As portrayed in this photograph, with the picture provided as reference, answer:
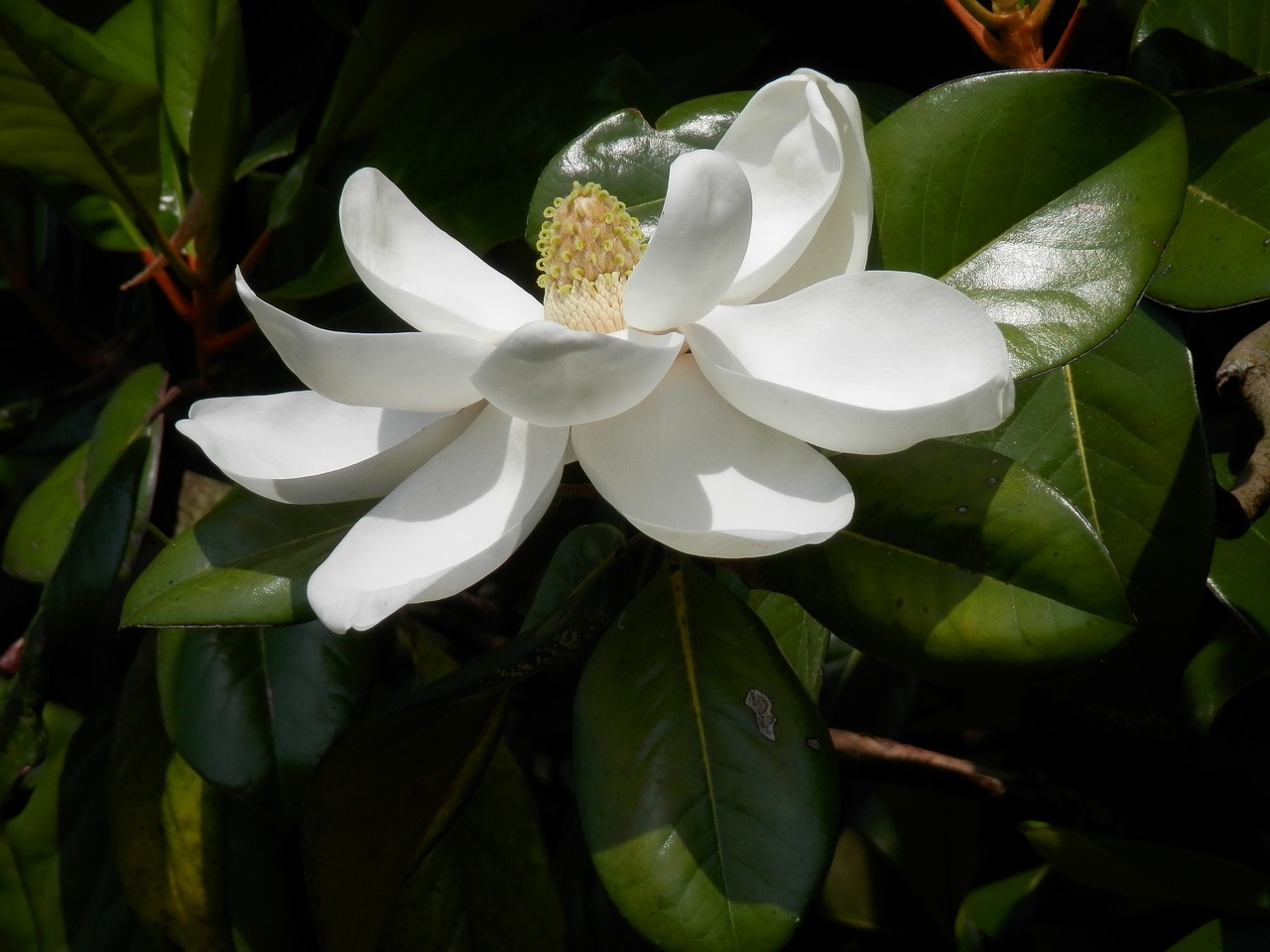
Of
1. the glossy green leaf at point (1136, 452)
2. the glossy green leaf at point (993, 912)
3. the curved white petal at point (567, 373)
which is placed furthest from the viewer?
the glossy green leaf at point (993, 912)

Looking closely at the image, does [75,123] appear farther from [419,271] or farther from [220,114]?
[419,271]

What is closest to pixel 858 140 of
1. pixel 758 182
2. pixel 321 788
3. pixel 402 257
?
pixel 758 182

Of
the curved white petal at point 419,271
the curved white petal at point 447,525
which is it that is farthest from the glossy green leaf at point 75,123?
the curved white petal at point 447,525

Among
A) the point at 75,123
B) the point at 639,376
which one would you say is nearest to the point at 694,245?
the point at 639,376

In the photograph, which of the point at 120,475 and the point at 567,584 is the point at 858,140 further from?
the point at 120,475

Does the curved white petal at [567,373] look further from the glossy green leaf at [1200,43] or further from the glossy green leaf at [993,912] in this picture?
the glossy green leaf at [993,912]

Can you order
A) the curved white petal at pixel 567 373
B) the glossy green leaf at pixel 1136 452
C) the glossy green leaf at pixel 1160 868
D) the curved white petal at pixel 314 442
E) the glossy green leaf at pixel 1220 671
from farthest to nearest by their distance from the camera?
the glossy green leaf at pixel 1160 868
the glossy green leaf at pixel 1220 671
the glossy green leaf at pixel 1136 452
the curved white petal at pixel 314 442
the curved white petal at pixel 567 373

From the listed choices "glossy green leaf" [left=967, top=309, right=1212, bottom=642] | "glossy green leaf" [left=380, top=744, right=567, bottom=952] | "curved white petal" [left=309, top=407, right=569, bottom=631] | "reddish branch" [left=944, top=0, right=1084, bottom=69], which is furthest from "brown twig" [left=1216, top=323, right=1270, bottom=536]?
"glossy green leaf" [left=380, top=744, right=567, bottom=952]
